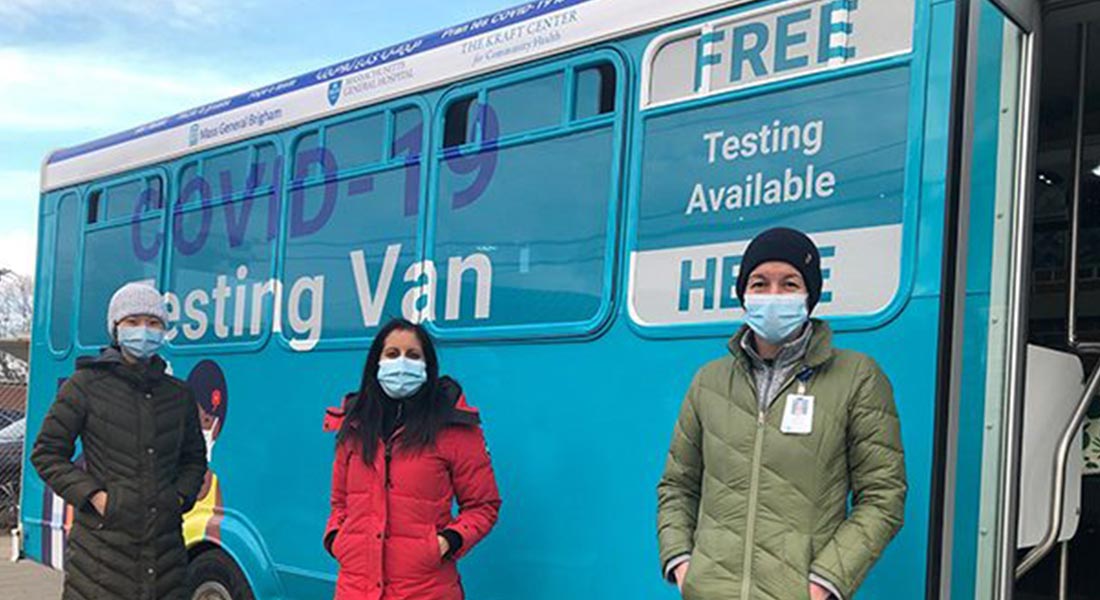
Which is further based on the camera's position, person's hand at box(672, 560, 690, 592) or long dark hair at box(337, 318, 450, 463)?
long dark hair at box(337, 318, 450, 463)

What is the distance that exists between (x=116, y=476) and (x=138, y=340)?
487 millimetres

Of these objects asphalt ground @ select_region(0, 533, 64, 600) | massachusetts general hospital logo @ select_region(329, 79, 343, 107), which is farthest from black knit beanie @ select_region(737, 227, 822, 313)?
asphalt ground @ select_region(0, 533, 64, 600)

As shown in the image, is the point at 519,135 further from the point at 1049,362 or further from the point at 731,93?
the point at 1049,362

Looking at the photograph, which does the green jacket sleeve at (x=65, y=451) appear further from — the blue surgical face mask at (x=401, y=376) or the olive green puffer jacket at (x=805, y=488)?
the olive green puffer jacket at (x=805, y=488)

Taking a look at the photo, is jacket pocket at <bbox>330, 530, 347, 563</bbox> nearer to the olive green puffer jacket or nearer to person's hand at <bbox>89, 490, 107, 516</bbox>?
person's hand at <bbox>89, 490, 107, 516</bbox>

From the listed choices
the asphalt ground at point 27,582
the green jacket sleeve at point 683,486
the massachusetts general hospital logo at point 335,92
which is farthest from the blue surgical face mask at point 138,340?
the asphalt ground at point 27,582

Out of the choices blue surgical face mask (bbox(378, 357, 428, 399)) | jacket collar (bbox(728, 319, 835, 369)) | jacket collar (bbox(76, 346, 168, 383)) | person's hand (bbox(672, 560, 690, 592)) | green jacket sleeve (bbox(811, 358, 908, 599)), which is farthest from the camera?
jacket collar (bbox(76, 346, 168, 383))

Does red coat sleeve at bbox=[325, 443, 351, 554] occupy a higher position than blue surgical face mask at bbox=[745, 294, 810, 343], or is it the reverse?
blue surgical face mask at bbox=[745, 294, 810, 343]

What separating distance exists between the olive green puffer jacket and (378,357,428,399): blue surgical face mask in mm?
1206

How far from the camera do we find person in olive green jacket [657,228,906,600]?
266 cm

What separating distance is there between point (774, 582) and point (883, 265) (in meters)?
0.93

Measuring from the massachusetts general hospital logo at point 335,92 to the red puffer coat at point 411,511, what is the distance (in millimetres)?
1849

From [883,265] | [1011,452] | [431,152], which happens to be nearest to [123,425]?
[431,152]

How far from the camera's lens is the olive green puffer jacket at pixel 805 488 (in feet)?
8.71
